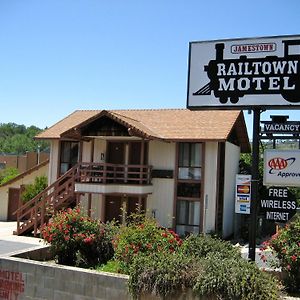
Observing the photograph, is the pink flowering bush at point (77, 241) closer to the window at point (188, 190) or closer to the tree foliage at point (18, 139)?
the window at point (188, 190)

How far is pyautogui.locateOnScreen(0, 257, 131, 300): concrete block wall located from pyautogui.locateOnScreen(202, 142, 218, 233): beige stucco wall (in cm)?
1249

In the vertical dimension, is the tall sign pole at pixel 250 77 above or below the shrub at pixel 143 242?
above

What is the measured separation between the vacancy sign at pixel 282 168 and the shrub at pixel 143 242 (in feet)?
8.38

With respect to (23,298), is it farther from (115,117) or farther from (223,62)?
(115,117)

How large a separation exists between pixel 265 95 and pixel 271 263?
374cm

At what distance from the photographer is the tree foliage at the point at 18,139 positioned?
117 m

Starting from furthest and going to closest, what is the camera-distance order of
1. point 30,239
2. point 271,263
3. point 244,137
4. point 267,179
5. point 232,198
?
point 244,137 < point 232,198 < point 30,239 < point 267,179 < point 271,263

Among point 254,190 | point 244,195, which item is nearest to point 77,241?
point 244,195

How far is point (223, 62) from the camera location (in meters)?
10.4

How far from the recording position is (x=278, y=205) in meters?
9.57

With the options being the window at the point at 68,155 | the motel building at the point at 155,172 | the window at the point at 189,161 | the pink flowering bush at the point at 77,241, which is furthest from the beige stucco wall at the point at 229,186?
the pink flowering bush at the point at 77,241

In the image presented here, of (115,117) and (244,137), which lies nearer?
(115,117)

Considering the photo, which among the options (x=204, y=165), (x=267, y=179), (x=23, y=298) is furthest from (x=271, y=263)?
(x=204, y=165)

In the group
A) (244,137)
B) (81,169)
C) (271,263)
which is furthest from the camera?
(244,137)
